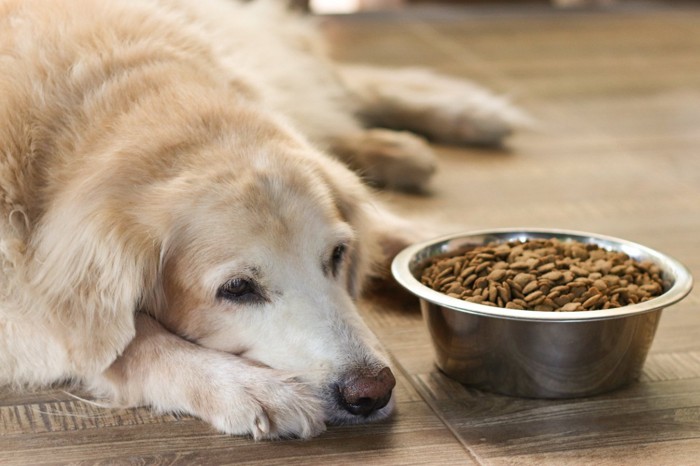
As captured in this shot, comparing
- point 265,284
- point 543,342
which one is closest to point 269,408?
point 265,284

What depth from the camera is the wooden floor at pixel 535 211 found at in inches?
74.3

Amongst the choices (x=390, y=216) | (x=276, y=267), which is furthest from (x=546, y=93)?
(x=276, y=267)

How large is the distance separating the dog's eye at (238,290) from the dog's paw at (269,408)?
0.16 m

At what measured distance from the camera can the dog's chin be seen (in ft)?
6.25

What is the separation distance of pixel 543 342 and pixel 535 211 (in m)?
1.35

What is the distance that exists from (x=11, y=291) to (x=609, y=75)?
386 centimetres

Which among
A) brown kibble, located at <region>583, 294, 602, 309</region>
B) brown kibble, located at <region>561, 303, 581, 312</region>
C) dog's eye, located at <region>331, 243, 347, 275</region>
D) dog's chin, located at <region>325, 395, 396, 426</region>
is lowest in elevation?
dog's chin, located at <region>325, 395, 396, 426</region>

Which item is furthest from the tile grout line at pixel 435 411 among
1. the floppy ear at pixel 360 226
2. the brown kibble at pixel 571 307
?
the brown kibble at pixel 571 307

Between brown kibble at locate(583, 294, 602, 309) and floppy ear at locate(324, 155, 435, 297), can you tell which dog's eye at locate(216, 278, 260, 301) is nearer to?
floppy ear at locate(324, 155, 435, 297)

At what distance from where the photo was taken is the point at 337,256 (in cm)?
214

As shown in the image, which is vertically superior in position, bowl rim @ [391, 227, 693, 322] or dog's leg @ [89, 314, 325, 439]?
bowl rim @ [391, 227, 693, 322]

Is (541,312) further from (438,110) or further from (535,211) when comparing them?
(438,110)

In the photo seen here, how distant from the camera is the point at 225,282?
6.41ft

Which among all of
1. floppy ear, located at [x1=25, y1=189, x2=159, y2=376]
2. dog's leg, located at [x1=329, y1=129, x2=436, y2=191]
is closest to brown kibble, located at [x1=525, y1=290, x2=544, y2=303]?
floppy ear, located at [x1=25, y1=189, x2=159, y2=376]
